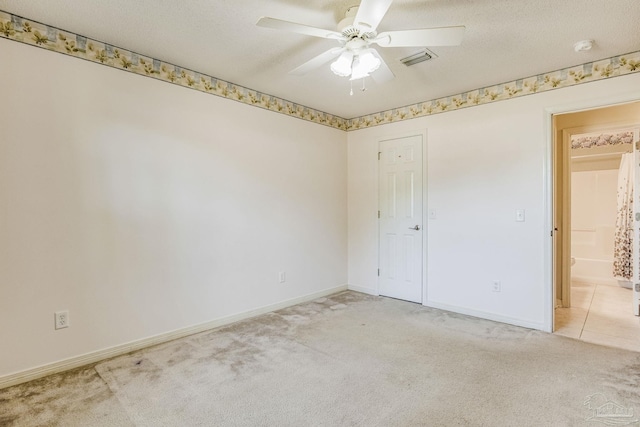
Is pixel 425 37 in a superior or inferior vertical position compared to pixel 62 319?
superior

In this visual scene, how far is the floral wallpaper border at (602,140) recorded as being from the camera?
16.8 feet

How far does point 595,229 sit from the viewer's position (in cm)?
585

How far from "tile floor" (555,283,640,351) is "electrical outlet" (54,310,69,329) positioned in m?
4.11

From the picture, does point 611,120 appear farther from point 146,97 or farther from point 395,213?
point 146,97

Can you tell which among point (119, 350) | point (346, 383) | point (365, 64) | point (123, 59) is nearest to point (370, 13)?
point (365, 64)

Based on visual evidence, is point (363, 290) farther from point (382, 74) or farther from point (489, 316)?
point (382, 74)

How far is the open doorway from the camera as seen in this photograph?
3.34 metres

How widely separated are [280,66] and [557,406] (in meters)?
3.13

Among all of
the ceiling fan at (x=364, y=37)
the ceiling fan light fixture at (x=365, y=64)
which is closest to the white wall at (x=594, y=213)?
the ceiling fan at (x=364, y=37)

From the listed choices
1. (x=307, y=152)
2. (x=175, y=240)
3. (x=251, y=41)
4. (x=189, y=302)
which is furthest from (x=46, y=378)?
(x=307, y=152)

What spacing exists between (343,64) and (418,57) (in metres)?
0.86

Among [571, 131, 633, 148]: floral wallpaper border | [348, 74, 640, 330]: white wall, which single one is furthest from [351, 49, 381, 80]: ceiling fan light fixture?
[571, 131, 633, 148]: floral wallpaper border

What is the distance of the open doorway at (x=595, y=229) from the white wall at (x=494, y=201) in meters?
0.22

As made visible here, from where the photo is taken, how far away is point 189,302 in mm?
2998
